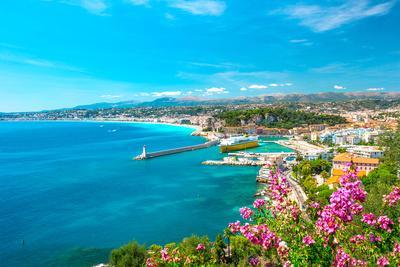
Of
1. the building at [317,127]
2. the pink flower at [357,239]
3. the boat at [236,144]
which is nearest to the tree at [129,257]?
the pink flower at [357,239]

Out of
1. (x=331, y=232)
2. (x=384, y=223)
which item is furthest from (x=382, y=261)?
(x=331, y=232)

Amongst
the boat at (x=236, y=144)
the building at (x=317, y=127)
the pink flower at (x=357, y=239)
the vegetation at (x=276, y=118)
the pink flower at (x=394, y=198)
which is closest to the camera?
the pink flower at (x=394, y=198)

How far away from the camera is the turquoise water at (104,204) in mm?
13156

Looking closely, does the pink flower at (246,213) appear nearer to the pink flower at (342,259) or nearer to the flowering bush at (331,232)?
the flowering bush at (331,232)

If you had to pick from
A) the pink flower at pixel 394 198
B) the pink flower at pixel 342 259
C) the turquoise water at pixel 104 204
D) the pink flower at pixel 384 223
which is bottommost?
the turquoise water at pixel 104 204

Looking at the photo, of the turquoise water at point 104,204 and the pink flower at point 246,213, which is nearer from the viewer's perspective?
the pink flower at point 246,213

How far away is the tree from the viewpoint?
9750 mm

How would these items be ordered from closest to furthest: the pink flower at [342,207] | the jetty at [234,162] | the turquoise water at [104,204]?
1. the pink flower at [342,207]
2. the turquoise water at [104,204]
3. the jetty at [234,162]

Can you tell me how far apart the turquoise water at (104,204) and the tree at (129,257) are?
7.13ft

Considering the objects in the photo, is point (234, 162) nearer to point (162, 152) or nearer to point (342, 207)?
point (162, 152)

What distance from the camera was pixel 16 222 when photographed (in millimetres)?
15797

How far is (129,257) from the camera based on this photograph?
983 cm

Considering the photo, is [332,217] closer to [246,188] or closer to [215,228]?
[215,228]

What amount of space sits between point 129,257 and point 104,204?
9274 millimetres
